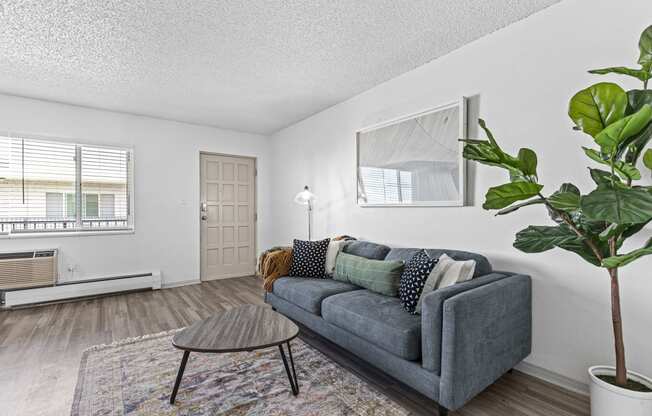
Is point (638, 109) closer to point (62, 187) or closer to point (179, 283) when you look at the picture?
point (179, 283)

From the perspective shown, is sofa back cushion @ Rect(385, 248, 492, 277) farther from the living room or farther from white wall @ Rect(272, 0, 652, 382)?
white wall @ Rect(272, 0, 652, 382)

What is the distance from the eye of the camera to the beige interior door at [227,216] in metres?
5.10

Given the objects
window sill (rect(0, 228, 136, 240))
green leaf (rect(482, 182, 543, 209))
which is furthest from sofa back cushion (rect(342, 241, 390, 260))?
window sill (rect(0, 228, 136, 240))

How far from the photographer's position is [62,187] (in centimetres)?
406

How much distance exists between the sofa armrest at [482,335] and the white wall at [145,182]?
4262 mm

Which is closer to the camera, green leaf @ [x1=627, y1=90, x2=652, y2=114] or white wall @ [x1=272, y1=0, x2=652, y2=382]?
green leaf @ [x1=627, y1=90, x2=652, y2=114]

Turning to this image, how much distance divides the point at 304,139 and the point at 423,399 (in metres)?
3.66

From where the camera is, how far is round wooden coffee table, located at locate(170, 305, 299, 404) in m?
1.77

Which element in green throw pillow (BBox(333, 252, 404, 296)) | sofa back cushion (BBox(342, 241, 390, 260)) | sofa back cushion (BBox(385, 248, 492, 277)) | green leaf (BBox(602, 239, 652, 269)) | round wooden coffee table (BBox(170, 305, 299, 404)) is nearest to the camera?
green leaf (BBox(602, 239, 652, 269))

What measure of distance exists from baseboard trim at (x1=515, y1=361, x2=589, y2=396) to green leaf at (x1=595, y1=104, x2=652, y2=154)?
5.18ft

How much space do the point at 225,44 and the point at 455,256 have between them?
2.51 m

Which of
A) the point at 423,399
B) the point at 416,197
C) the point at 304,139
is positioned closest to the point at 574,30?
the point at 416,197

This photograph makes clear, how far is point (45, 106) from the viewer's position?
3920 millimetres

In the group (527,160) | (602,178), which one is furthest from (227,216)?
(602,178)
